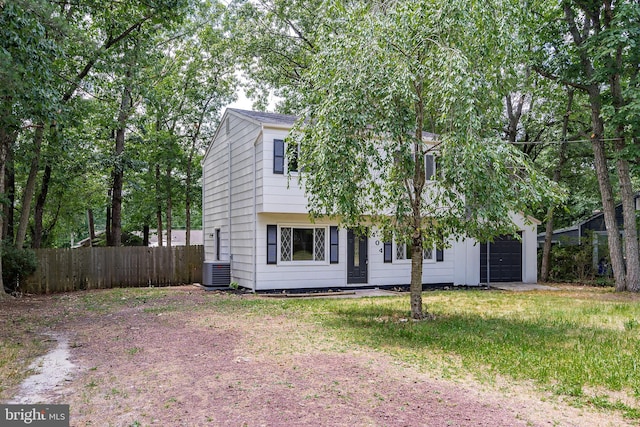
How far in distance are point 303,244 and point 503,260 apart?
24.8ft

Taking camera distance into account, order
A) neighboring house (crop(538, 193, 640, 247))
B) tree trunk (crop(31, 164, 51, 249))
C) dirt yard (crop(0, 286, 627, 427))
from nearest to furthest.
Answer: dirt yard (crop(0, 286, 627, 427)), tree trunk (crop(31, 164, 51, 249)), neighboring house (crop(538, 193, 640, 247))

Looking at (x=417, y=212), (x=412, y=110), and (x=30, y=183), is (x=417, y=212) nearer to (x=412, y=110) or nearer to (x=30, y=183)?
(x=412, y=110)

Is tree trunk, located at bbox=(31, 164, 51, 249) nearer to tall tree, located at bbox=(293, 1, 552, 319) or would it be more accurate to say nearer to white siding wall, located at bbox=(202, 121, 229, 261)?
white siding wall, located at bbox=(202, 121, 229, 261)

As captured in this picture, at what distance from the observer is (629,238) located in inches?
561

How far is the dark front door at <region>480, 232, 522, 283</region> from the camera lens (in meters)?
16.6

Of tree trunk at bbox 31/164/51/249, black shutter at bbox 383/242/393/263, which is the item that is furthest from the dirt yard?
tree trunk at bbox 31/164/51/249

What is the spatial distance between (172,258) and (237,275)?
3232 millimetres

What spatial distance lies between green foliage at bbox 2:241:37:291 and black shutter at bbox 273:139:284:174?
23.9ft

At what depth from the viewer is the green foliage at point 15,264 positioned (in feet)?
42.6

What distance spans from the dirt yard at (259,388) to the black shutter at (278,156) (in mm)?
6026

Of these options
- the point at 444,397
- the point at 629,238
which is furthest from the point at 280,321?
the point at 629,238

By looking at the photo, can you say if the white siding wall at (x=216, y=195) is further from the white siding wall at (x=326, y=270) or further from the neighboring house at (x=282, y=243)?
the white siding wall at (x=326, y=270)

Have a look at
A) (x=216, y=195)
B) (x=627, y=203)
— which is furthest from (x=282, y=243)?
(x=627, y=203)

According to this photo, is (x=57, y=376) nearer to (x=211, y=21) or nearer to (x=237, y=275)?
(x=237, y=275)
